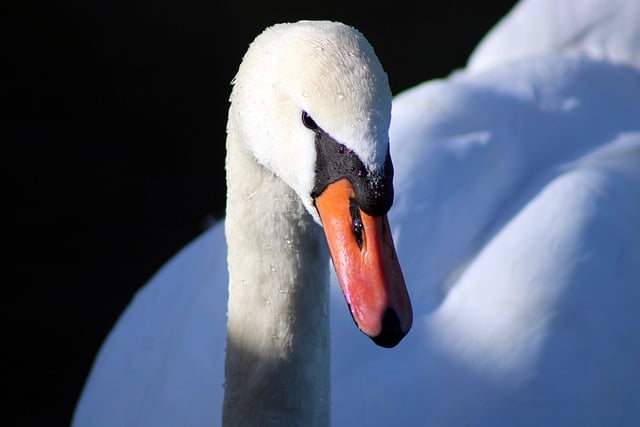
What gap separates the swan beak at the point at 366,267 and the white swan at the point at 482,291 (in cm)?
31

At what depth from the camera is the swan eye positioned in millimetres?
1742


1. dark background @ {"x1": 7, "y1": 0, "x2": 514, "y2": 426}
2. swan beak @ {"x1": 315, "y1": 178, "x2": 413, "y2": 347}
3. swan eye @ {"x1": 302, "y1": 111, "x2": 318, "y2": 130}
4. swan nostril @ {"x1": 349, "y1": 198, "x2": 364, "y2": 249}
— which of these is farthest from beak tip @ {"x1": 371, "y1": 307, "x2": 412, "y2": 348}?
dark background @ {"x1": 7, "y1": 0, "x2": 514, "y2": 426}

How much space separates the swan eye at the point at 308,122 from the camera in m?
1.74

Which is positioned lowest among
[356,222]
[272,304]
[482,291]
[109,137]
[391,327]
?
[109,137]

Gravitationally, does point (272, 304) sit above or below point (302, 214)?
below

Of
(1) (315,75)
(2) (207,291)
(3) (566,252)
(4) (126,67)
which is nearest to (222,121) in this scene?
(4) (126,67)

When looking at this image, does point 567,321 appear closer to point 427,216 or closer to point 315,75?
point 427,216

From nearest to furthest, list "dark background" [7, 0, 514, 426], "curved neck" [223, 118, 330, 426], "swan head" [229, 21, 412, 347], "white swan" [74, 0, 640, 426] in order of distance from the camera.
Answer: "swan head" [229, 21, 412, 347] < "curved neck" [223, 118, 330, 426] < "white swan" [74, 0, 640, 426] < "dark background" [7, 0, 514, 426]

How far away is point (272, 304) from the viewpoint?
2090 mm

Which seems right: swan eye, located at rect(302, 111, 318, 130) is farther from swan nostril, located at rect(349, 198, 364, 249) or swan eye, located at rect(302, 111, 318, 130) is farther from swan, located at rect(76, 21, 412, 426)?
swan nostril, located at rect(349, 198, 364, 249)

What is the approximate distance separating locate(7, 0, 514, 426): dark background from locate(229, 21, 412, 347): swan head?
2.44m

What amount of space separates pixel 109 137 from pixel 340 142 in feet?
11.0

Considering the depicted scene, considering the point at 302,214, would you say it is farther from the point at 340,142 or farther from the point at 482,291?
the point at 482,291

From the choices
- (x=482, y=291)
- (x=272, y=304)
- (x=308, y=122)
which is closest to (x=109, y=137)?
(x=482, y=291)
